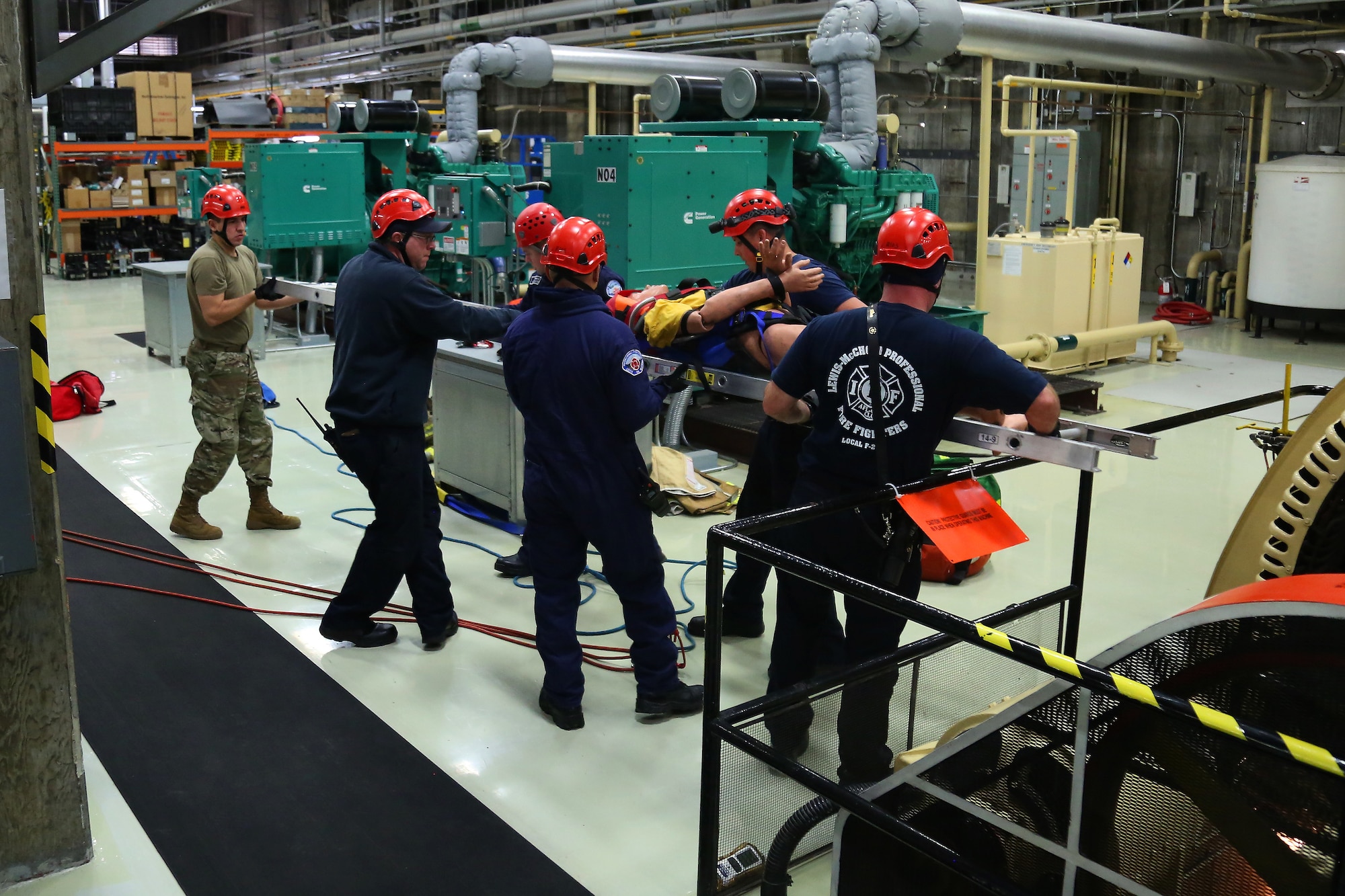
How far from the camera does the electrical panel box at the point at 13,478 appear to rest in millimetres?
2773

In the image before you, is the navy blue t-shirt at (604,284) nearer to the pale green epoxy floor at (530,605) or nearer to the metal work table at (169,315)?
the pale green epoxy floor at (530,605)

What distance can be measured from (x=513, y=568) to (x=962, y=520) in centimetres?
312

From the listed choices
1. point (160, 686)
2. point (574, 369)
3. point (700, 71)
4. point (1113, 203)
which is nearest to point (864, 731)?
point (574, 369)

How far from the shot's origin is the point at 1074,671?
1801mm

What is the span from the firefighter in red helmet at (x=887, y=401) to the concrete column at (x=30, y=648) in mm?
2028

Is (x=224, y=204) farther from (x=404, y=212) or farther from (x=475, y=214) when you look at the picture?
(x=475, y=214)

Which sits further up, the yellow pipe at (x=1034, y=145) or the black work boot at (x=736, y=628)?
the yellow pipe at (x=1034, y=145)

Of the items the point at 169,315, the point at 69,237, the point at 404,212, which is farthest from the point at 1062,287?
the point at 69,237

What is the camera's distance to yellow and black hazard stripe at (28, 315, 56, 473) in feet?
10.2

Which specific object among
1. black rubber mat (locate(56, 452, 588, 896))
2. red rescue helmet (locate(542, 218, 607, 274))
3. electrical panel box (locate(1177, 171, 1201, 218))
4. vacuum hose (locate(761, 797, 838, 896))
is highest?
electrical panel box (locate(1177, 171, 1201, 218))

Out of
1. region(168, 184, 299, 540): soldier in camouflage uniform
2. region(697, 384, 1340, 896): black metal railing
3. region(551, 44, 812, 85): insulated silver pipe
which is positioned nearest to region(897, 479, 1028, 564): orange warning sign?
region(697, 384, 1340, 896): black metal railing

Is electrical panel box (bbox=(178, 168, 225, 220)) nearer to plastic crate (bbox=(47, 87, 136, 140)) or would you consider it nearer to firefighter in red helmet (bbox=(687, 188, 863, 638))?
plastic crate (bbox=(47, 87, 136, 140))

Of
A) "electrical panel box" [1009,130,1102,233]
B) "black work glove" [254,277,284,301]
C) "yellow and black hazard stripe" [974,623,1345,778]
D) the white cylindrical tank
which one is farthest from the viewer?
"electrical panel box" [1009,130,1102,233]

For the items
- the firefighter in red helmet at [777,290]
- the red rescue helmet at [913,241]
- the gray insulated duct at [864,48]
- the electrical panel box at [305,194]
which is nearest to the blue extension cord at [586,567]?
the firefighter in red helmet at [777,290]
